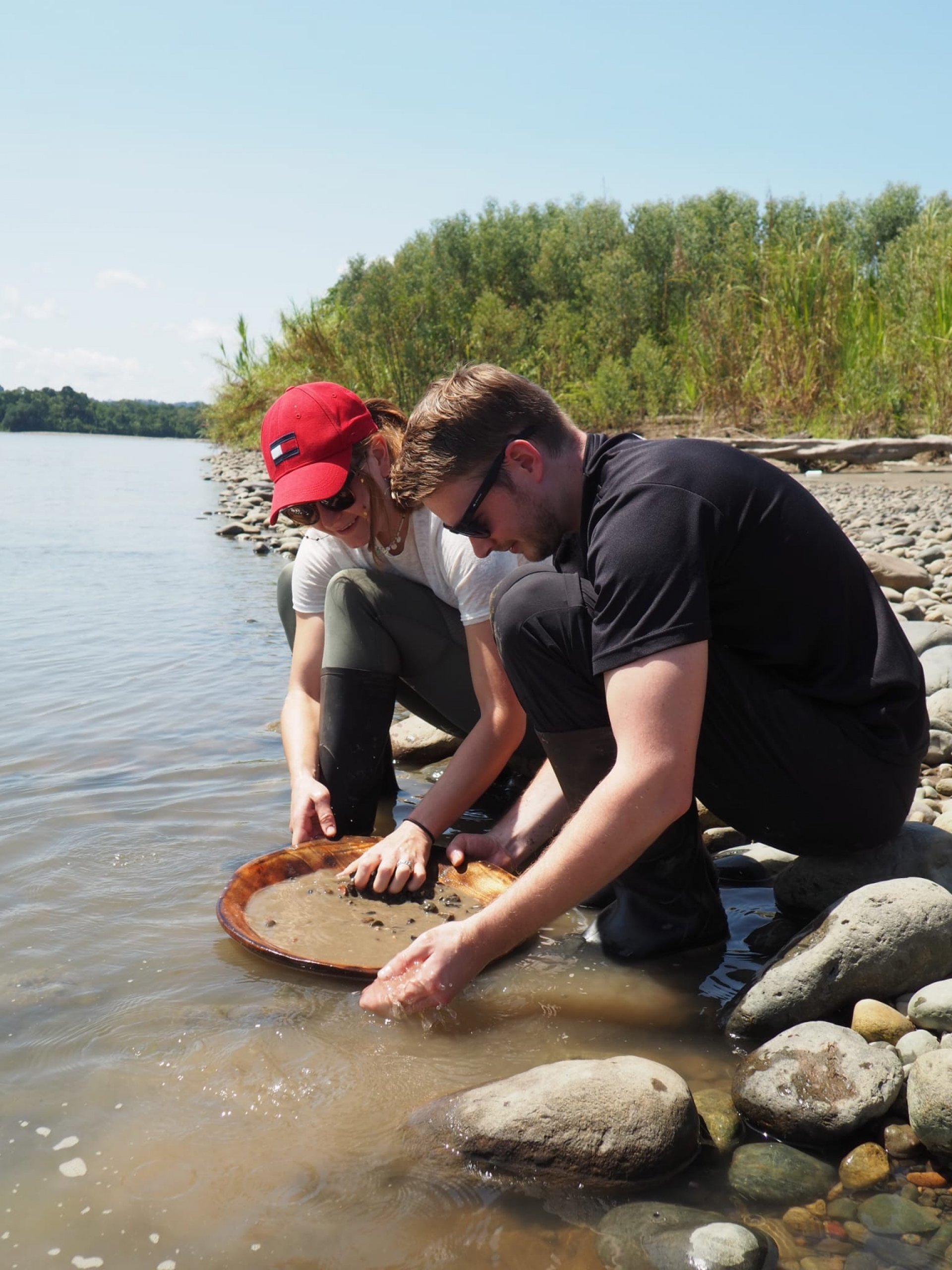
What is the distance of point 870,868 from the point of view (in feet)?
8.09

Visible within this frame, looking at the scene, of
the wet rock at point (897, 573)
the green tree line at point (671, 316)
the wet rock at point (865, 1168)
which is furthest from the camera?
the green tree line at point (671, 316)

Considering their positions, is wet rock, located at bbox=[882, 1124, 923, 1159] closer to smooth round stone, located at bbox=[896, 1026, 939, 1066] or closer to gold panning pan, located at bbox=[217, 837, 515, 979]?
smooth round stone, located at bbox=[896, 1026, 939, 1066]

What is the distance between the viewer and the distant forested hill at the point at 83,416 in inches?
2640

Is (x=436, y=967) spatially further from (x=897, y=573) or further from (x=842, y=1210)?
(x=897, y=573)

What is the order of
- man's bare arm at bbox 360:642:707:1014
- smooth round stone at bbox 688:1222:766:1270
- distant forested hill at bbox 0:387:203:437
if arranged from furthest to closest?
distant forested hill at bbox 0:387:203:437
man's bare arm at bbox 360:642:707:1014
smooth round stone at bbox 688:1222:766:1270

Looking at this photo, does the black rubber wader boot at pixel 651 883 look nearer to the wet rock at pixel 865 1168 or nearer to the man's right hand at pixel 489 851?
the man's right hand at pixel 489 851

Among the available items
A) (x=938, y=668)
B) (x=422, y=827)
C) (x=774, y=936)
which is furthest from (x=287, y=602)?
(x=938, y=668)

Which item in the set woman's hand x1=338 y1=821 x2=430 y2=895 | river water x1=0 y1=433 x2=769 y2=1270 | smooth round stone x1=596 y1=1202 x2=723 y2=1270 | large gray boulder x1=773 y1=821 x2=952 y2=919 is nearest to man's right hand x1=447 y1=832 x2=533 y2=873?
woman's hand x1=338 y1=821 x2=430 y2=895

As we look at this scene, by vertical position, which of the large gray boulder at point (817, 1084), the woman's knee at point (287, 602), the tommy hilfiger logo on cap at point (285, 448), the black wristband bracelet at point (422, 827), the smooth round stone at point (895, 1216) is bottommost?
the smooth round stone at point (895, 1216)

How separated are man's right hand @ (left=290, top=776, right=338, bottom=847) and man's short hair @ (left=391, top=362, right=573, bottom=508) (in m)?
1.14

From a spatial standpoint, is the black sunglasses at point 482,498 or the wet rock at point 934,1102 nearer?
the wet rock at point 934,1102

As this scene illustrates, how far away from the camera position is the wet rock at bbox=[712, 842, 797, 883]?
3059 millimetres

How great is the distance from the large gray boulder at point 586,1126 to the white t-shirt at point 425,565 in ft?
4.49

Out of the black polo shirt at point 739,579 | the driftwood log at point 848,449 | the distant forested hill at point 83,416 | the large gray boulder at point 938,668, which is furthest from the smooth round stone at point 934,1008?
the distant forested hill at point 83,416
